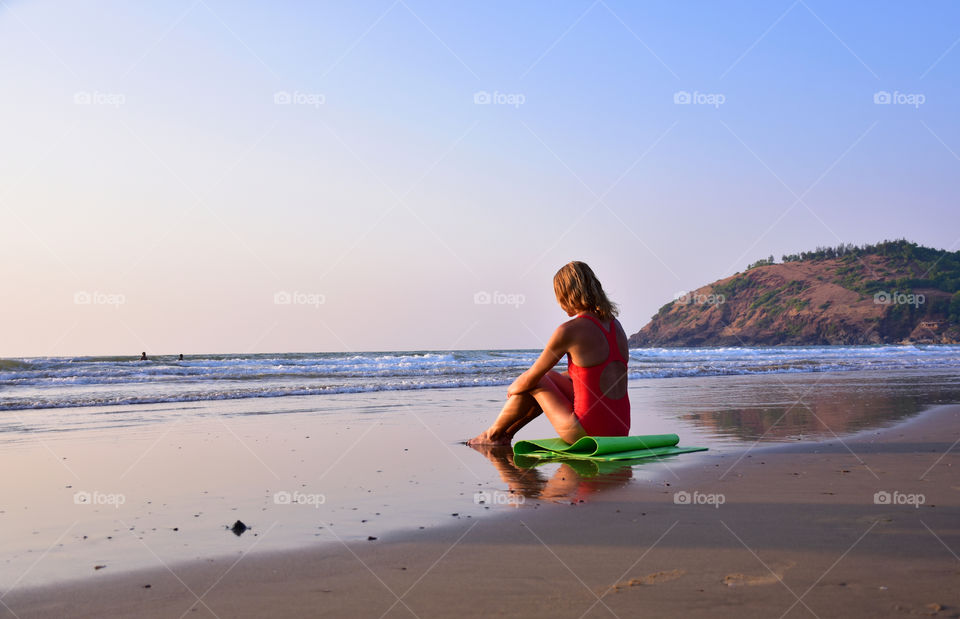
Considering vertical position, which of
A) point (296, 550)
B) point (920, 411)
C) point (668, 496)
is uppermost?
point (296, 550)

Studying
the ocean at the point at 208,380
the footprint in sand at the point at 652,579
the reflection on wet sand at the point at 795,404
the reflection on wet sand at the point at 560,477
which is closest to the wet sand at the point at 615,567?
the footprint in sand at the point at 652,579

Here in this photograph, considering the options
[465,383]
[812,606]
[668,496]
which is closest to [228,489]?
[668,496]

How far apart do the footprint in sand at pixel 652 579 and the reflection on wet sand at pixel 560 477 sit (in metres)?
1.59

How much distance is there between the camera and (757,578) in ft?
9.14

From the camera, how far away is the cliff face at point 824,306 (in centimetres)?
6059

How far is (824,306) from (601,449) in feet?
210

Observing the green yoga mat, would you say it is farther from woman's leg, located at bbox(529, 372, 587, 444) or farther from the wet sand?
the wet sand

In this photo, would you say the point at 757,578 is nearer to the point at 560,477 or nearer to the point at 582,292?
the point at 560,477

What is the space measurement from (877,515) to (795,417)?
6.06 m

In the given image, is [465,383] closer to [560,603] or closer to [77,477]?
[77,477]

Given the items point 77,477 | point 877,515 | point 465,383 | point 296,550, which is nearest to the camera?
point 296,550

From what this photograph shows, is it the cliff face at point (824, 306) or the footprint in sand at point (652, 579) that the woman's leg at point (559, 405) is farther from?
the cliff face at point (824, 306)

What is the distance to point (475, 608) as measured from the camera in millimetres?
2555

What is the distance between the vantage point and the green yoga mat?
6191 mm
